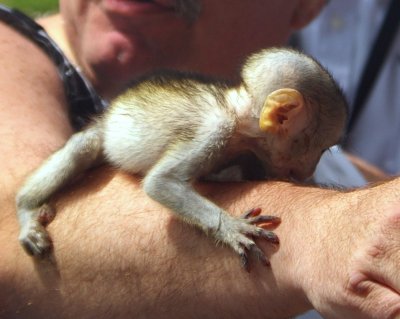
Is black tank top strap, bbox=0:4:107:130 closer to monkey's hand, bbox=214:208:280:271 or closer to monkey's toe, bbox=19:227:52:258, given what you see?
monkey's toe, bbox=19:227:52:258

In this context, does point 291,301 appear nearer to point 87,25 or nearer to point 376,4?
point 87,25

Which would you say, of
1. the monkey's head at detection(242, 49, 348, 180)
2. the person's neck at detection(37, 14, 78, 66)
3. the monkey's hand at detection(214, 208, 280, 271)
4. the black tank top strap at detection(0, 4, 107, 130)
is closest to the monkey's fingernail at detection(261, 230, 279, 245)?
the monkey's hand at detection(214, 208, 280, 271)

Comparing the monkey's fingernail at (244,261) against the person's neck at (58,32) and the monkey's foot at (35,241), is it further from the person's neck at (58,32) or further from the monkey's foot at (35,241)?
the person's neck at (58,32)

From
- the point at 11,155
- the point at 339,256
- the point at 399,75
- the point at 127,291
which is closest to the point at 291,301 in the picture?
the point at 339,256

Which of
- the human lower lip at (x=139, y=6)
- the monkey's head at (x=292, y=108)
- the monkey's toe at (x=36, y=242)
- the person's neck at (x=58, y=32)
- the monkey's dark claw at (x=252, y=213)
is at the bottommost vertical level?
the monkey's toe at (x=36, y=242)

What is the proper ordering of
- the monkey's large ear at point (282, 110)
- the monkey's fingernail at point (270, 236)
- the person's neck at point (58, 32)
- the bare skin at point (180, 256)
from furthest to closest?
1. the person's neck at point (58, 32)
2. the monkey's large ear at point (282, 110)
3. the monkey's fingernail at point (270, 236)
4. the bare skin at point (180, 256)

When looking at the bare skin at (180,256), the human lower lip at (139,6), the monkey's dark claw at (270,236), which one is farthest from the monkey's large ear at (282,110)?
the human lower lip at (139,6)

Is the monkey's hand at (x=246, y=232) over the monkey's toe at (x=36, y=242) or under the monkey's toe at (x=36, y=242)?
over
